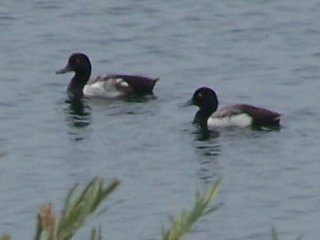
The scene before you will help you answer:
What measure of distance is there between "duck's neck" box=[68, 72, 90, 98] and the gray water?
21 centimetres

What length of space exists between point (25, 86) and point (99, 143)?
10.1ft

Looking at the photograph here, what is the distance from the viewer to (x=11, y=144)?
17.1m

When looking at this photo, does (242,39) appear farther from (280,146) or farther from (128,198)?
(128,198)

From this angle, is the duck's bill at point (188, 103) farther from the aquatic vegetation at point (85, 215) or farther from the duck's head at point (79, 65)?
the aquatic vegetation at point (85, 215)

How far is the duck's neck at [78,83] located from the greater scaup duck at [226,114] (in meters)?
1.92

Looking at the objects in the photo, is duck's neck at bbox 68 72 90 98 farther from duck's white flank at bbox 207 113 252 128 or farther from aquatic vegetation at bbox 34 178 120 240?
aquatic vegetation at bbox 34 178 120 240

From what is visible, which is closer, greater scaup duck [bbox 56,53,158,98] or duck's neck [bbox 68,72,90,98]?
greater scaup duck [bbox 56,53,158,98]

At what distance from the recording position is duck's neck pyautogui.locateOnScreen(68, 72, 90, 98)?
65.2 feet

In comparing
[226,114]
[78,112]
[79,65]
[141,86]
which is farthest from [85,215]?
[79,65]

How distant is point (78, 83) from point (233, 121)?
3.13 metres

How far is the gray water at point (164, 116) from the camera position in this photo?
46.5ft

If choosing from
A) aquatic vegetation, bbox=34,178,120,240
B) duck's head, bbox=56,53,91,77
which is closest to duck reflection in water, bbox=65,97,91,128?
duck's head, bbox=56,53,91,77

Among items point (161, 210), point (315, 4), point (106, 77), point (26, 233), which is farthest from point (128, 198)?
point (315, 4)

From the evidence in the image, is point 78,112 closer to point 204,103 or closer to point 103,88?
point 103,88
